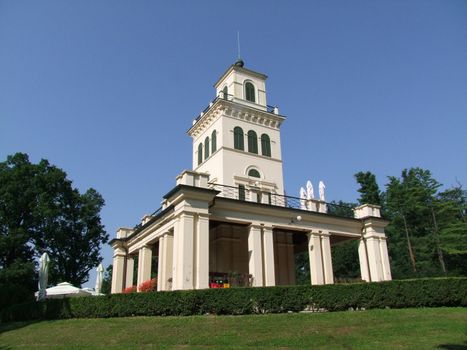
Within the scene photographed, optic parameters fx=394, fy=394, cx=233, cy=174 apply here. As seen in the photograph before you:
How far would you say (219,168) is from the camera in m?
30.1

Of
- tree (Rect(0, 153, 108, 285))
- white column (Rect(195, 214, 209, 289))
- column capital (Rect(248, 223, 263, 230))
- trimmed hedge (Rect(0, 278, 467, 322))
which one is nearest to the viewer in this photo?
trimmed hedge (Rect(0, 278, 467, 322))

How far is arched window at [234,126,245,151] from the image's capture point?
31.5 m

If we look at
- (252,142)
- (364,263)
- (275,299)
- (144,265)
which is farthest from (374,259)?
(144,265)

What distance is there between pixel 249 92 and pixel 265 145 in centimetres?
545

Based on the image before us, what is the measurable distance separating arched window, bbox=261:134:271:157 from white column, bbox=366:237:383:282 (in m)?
10.6

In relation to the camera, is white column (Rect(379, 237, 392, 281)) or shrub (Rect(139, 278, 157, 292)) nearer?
shrub (Rect(139, 278, 157, 292))

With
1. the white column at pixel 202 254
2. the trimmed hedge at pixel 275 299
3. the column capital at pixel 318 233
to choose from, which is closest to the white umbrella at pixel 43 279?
the trimmed hedge at pixel 275 299

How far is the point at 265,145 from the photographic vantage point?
3306 cm

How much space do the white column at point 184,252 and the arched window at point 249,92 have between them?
16.8 metres

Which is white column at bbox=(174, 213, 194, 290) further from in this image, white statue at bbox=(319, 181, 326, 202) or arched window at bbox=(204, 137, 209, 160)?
arched window at bbox=(204, 137, 209, 160)

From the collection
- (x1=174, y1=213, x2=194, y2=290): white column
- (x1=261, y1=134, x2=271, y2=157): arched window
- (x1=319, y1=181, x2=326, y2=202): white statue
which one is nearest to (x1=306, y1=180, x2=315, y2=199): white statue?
(x1=319, y1=181, x2=326, y2=202): white statue

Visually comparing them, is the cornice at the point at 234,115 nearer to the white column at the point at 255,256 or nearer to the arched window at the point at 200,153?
the arched window at the point at 200,153

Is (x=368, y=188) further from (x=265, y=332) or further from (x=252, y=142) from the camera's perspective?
(x=265, y=332)

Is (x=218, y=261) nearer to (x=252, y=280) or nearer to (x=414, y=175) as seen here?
(x=252, y=280)
